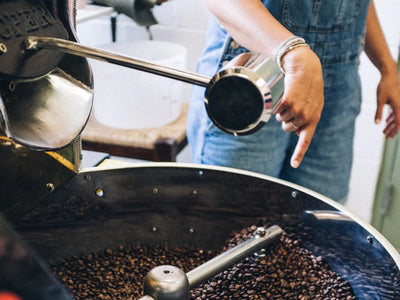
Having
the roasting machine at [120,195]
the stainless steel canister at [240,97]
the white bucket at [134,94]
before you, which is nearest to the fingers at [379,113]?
the roasting machine at [120,195]

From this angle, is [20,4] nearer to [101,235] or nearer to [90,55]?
[90,55]

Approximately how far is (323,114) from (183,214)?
414 mm

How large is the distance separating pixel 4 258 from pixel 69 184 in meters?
0.38

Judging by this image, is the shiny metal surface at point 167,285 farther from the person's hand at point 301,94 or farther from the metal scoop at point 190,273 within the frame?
the person's hand at point 301,94

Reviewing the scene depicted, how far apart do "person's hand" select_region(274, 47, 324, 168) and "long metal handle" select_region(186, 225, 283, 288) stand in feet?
0.45

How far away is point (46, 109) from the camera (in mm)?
498

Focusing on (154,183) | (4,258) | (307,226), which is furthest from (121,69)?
(4,258)

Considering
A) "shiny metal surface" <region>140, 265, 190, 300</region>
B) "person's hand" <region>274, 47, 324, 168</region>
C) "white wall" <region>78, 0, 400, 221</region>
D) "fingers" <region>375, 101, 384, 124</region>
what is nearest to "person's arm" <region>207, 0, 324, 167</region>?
"person's hand" <region>274, 47, 324, 168</region>

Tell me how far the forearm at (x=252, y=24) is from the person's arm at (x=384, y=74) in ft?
1.43

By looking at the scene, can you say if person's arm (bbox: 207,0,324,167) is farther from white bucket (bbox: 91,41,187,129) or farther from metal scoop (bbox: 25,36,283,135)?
white bucket (bbox: 91,41,187,129)

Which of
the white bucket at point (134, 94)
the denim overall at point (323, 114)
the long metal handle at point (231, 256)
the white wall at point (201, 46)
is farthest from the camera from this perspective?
the white wall at point (201, 46)

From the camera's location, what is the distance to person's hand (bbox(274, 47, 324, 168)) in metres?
0.57

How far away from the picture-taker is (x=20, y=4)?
1.41ft

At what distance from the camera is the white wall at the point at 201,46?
5.22 feet
